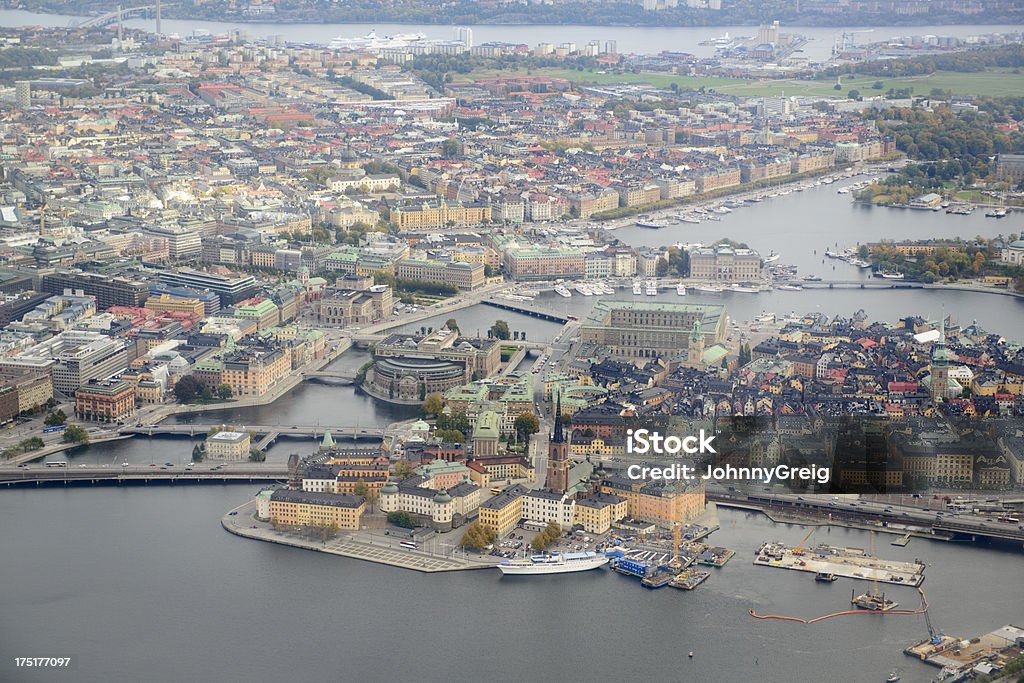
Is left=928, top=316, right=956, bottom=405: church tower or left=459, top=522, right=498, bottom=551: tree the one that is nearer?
left=459, top=522, right=498, bottom=551: tree

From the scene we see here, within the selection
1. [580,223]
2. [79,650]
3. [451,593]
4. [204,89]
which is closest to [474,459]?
[451,593]

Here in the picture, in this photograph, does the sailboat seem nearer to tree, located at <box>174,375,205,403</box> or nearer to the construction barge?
the construction barge

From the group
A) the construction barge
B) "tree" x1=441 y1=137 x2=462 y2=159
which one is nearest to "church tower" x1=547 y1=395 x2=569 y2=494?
the construction barge

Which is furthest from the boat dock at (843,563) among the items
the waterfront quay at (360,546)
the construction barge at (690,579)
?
the waterfront quay at (360,546)

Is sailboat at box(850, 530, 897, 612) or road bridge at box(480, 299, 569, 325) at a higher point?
road bridge at box(480, 299, 569, 325)

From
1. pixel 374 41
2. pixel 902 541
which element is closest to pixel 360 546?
pixel 902 541

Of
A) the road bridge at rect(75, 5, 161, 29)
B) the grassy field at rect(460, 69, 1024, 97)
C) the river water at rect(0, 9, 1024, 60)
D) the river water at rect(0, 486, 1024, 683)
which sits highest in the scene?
the road bridge at rect(75, 5, 161, 29)
